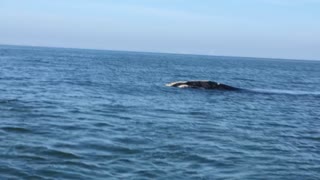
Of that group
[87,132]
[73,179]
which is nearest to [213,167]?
[73,179]

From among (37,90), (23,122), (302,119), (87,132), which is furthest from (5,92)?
(302,119)

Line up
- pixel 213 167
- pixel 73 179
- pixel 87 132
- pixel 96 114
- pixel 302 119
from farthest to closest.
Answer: pixel 302 119 → pixel 96 114 → pixel 87 132 → pixel 213 167 → pixel 73 179

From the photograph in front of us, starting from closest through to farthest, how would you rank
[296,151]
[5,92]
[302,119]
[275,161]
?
[275,161] → [296,151] → [302,119] → [5,92]

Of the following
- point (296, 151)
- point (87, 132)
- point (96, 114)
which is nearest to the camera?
point (296, 151)

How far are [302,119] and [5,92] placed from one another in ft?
61.9

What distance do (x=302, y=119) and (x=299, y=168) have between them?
13.4 metres

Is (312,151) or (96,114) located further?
(96,114)

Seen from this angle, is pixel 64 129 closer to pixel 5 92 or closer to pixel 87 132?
pixel 87 132

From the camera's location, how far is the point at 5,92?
1309 inches

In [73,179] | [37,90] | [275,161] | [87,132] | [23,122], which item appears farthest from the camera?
[37,90]

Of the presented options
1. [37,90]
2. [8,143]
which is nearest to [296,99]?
[37,90]

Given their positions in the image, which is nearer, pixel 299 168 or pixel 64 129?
pixel 299 168

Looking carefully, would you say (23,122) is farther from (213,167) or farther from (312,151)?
(312,151)

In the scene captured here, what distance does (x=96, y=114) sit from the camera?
1013 inches
